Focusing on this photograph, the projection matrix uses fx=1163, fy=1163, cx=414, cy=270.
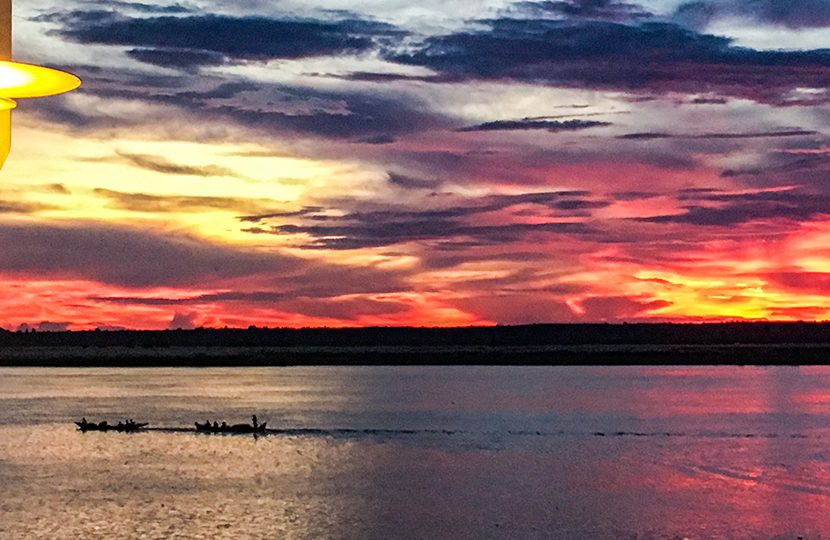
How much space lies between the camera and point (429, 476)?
74125 mm

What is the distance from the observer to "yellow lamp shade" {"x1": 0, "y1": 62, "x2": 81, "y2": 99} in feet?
8.10

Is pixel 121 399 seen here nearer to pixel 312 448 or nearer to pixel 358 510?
pixel 312 448

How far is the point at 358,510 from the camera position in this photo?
2388 inches

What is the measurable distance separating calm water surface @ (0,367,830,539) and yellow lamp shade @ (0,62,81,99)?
50.6 meters

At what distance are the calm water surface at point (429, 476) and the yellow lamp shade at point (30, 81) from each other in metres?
50.6

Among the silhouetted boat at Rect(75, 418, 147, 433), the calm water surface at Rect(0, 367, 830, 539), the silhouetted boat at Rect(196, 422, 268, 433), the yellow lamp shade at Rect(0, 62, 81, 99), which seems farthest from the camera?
the silhouetted boat at Rect(75, 418, 147, 433)

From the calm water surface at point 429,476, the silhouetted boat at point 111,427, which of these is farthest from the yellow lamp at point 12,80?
the silhouetted boat at point 111,427

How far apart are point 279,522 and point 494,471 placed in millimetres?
22700

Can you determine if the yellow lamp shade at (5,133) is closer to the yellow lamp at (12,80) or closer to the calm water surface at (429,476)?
the yellow lamp at (12,80)

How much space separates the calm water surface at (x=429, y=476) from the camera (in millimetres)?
55188

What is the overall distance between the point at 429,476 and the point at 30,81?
2870 inches

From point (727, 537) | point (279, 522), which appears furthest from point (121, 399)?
point (727, 537)

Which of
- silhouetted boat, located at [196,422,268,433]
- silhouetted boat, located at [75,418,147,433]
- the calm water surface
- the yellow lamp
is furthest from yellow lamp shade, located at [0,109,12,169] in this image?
silhouetted boat, located at [75,418,147,433]

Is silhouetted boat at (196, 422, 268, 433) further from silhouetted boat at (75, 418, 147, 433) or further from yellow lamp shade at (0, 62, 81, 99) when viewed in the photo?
yellow lamp shade at (0, 62, 81, 99)
